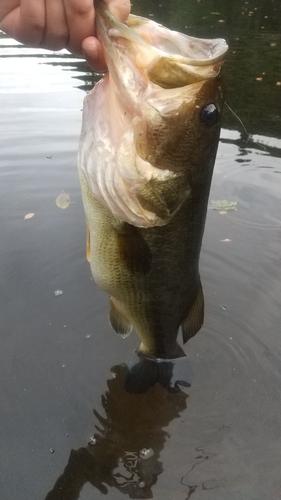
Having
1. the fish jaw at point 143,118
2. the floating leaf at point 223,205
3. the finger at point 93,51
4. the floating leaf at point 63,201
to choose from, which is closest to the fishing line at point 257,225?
the floating leaf at point 223,205

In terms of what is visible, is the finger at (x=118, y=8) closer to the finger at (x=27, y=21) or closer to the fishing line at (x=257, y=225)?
the finger at (x=27, y=21)

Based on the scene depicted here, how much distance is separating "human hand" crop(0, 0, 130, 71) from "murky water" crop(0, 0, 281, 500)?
5.67 feet

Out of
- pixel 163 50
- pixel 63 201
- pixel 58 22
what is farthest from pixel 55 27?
pixel 63 201

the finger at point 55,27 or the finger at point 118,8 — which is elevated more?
the finger at point 118,8

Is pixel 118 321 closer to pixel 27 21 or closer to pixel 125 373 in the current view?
pixel 125 373

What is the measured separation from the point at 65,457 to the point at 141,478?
1.34 feet

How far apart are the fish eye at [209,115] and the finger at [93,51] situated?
421 mm

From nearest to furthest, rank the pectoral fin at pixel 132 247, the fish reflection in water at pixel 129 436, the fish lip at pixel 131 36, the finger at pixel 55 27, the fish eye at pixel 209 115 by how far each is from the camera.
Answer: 1. the finger at pixel 55 27
2. the fish lip at pixel 131 36
3. the fish eye at pixel 209 115
4. the pectoral fin at pixel 132 247
5. the fish reflection in water at pixel 129 436

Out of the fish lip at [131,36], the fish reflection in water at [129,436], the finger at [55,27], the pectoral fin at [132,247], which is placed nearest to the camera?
the finger at [55,27]

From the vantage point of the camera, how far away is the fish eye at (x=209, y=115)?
178 cm

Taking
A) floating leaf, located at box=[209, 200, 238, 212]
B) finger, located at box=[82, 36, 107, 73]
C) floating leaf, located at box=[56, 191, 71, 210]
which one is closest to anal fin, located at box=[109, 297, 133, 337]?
finger, located at box=[82, 36, 107, 73]

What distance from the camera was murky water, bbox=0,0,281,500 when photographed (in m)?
2.41

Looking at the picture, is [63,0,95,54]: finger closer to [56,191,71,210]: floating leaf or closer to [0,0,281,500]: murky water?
[0,0,281,500]: murky water

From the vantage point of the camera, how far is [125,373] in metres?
2.83
